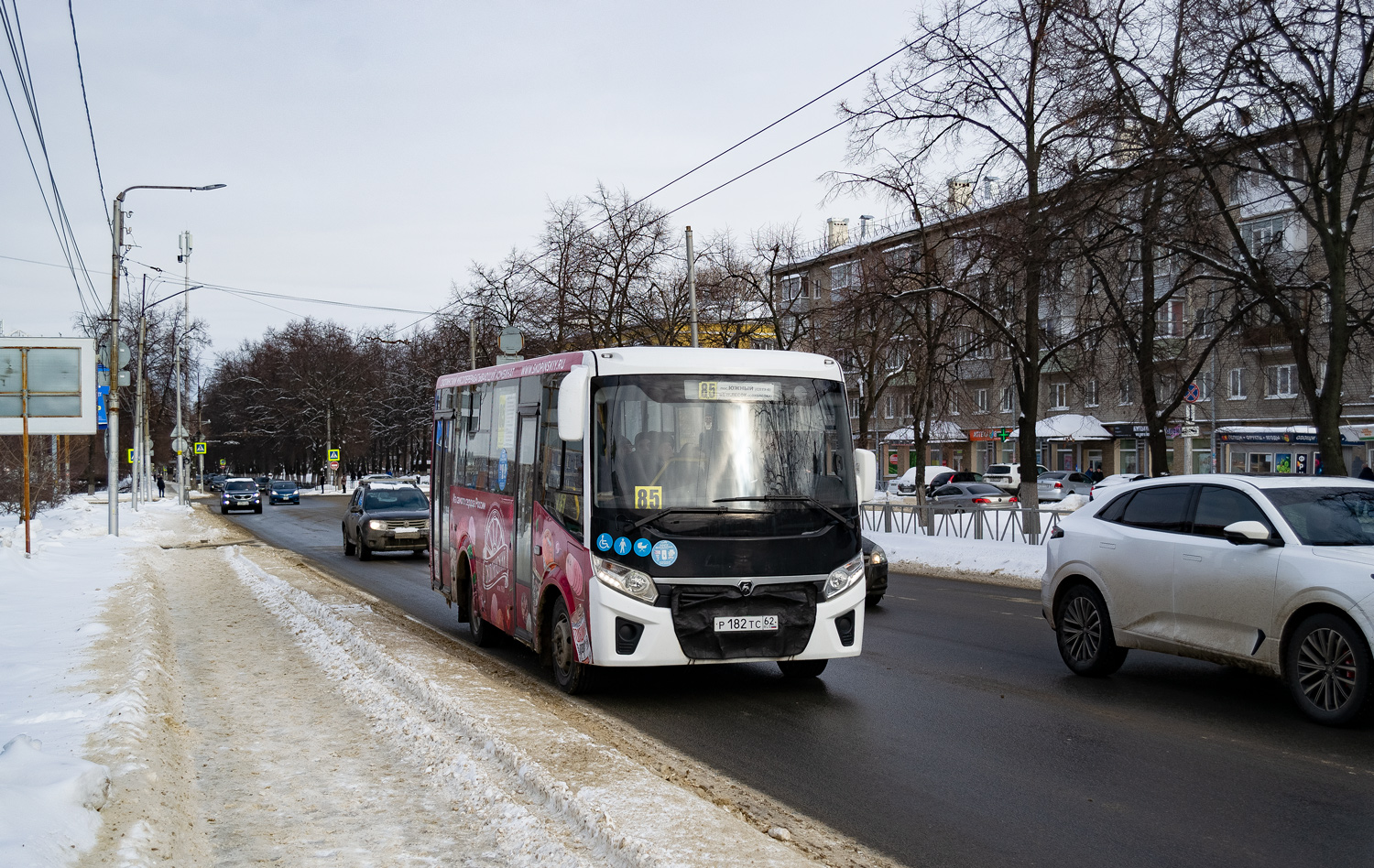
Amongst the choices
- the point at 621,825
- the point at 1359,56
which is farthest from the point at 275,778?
the point at 1359,56

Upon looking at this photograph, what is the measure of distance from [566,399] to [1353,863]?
5480 mm

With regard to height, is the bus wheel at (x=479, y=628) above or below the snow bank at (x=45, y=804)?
below

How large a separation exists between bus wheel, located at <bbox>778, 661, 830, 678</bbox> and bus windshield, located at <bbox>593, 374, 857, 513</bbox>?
164 centimetres

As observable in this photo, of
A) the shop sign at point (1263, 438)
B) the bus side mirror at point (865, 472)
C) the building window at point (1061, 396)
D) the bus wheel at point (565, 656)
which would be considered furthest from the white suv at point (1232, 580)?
the building window at point (1061, 396)

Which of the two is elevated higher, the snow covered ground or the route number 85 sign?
the route number 85 sign

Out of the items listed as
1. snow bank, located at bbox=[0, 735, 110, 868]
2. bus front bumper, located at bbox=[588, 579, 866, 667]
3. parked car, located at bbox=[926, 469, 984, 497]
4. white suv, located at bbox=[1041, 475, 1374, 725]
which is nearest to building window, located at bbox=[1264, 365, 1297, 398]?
parked car, located at bbox=[926, 469, 984, 497]

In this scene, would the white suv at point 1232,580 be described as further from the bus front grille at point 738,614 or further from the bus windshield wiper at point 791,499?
the bus front grille at point 738,614

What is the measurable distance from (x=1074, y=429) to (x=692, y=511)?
5544 cm

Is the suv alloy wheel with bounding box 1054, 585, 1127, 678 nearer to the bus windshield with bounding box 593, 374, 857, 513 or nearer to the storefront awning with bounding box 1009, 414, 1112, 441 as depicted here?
the bus windshield with bounding box 593, 374, 857, 513

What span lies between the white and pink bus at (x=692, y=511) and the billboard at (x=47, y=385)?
12.5 m

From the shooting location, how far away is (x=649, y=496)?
8.42 meters

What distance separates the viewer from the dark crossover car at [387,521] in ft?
78.6

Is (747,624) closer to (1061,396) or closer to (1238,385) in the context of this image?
(1238,385)

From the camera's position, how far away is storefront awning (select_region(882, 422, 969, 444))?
65.8 meters
